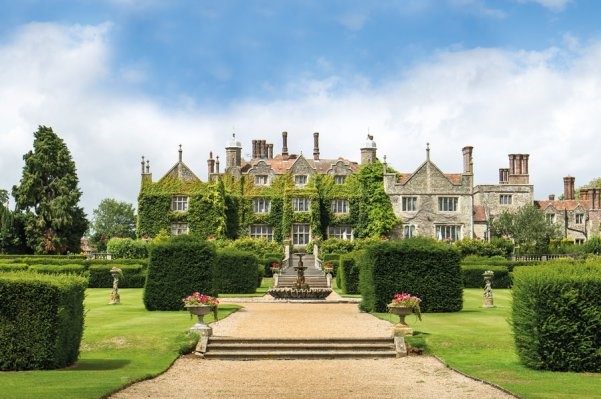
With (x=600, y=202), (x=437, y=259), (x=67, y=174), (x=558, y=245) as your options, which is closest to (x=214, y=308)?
(x=437, y=259)

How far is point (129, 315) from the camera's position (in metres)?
27.1

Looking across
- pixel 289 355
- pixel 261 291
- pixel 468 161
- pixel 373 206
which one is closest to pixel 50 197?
pixel 373 206

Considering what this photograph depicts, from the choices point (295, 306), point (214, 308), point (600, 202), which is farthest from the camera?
point (600, 202)

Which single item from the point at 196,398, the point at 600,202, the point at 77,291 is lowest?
the point at 196,398

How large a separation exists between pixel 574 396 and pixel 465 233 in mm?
Answer: 57130

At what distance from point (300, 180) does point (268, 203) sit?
11.0 ft

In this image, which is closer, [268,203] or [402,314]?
[402,314]

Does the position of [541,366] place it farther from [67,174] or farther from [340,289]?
[67,174]

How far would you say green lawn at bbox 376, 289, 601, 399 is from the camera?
14.0m

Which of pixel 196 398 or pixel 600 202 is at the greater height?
pixel 600 202

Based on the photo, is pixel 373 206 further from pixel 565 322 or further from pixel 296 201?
pixel 565 322

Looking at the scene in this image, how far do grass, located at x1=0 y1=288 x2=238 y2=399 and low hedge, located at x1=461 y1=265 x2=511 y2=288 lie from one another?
19276 mm

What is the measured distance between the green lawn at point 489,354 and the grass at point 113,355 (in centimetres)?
612

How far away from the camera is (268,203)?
7006cm
